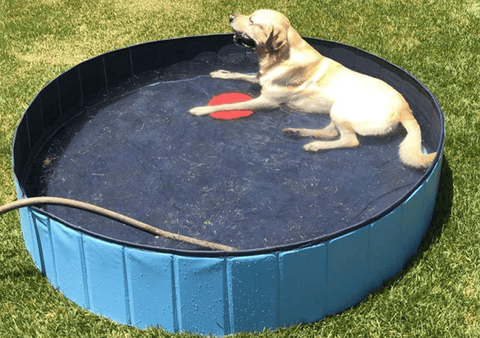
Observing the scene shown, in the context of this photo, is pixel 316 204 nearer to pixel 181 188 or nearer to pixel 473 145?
pixel 181 188

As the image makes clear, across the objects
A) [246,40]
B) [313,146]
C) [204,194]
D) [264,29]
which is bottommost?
[204,194]

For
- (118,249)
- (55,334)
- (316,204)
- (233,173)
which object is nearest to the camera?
(118,249)

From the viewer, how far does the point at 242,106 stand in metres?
6.50

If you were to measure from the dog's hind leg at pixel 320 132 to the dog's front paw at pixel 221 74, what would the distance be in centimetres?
Result: 131

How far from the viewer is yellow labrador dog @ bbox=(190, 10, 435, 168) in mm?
6051

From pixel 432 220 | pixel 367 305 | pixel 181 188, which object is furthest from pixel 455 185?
pixel 181 188

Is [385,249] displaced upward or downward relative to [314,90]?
downward

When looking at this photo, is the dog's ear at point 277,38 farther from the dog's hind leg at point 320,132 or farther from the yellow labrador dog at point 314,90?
the dog's hind leg at point 320,132

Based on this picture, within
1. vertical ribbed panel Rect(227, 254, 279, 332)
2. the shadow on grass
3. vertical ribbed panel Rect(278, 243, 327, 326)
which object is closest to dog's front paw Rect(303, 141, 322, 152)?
the shadow on grass

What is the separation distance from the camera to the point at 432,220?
17.7 feet

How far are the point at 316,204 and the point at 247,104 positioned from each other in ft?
5.25

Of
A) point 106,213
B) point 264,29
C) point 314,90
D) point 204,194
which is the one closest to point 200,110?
point 264,29

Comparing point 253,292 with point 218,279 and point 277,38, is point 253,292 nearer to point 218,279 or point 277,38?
point 218,279

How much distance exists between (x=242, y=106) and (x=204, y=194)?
1.36 meters
